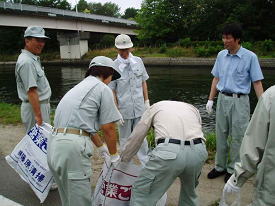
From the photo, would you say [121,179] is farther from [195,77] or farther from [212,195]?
[195,77]

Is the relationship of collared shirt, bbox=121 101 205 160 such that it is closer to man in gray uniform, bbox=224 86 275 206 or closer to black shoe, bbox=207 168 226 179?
man in gray uniform, bbox=224 86 275 206

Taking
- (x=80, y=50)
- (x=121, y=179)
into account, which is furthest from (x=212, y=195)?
(x=80, y=50)

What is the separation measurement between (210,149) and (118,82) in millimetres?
1966

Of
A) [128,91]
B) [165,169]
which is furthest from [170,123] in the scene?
[128,91]

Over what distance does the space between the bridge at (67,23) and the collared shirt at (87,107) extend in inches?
1317

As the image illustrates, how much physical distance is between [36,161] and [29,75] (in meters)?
0.98

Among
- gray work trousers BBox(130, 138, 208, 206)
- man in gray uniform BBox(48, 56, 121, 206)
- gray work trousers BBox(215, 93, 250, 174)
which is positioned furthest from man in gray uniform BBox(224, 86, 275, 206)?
gray work trousers BBox(215, 93, 250, 174)

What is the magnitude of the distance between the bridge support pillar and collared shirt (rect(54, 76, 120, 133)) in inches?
1763

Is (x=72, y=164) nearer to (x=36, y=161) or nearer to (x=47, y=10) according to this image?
(x=36, y=161)

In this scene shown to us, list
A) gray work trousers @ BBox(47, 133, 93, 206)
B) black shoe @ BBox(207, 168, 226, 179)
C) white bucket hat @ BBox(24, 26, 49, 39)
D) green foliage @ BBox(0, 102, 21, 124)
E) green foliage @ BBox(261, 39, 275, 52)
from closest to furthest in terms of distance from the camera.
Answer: gray work trousers @ BBox(47, 133, 93, 206), white bucket hat @ BBox(24, 26, 49, 39), black shoe @ BBox(207, 168, 226, 179), green foliage @ BBox(0, 102, 21, 124), green foliage @ BBox(261, 39, 275, 52)

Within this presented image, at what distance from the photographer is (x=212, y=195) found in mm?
3979

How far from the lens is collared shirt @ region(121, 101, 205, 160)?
9.41 feet

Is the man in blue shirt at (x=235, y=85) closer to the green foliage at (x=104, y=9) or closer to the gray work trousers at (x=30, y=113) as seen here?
the gray work trousers at (x=30, y=113)

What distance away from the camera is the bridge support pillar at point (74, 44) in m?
46.7
